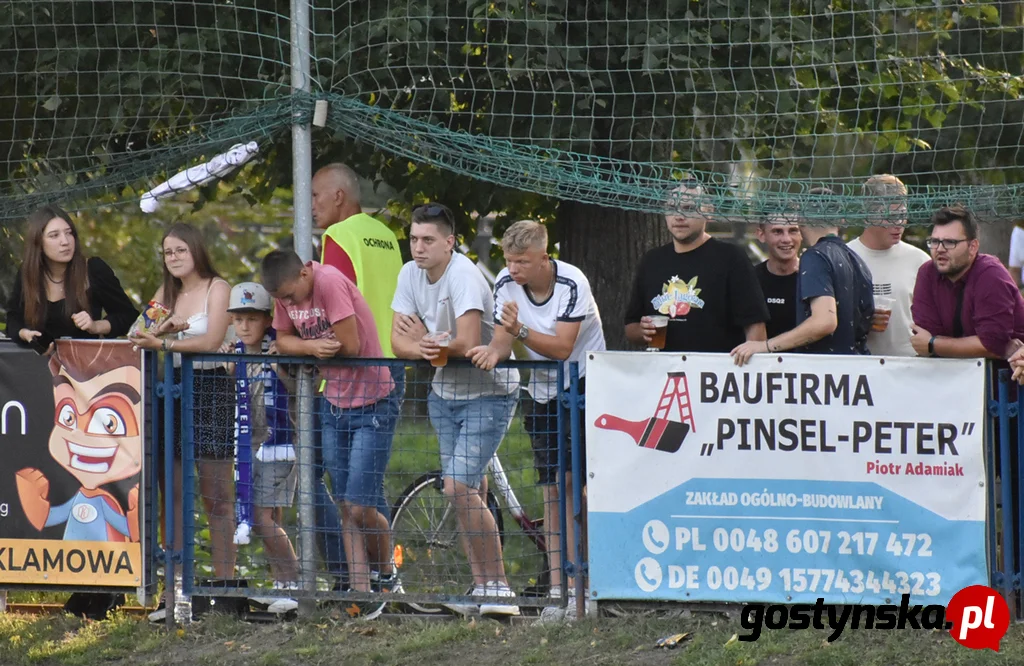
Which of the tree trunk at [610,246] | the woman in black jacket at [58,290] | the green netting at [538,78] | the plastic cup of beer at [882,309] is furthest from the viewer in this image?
the tree trunk at [610,246]

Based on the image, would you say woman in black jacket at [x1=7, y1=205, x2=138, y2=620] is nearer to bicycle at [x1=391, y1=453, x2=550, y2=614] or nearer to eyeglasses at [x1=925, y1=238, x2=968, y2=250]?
bicycle at [x1=391, y1=453, x2=550, y2=614]

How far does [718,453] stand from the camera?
20.9ft

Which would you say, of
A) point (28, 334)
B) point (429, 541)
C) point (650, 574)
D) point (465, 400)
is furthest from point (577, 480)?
point (28, 334)

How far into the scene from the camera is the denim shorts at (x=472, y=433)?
6.66m

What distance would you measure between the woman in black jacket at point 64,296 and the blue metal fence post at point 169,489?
1.74 ft

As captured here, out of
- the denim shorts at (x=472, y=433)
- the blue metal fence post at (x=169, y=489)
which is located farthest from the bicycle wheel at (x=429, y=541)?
the blue metal fence post at (x=169, y=489)

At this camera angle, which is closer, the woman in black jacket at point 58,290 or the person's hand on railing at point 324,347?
the person's hand on railing at point 324,347

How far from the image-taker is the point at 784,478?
6.32 meters

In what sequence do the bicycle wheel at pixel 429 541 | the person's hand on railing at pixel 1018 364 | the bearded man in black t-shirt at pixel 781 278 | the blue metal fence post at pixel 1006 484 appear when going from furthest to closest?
the bearded man in black t-shirt at pixel 781 278 < the bicycle wheel at pixel 429 541 < the blue metal fence post at pixel 1006 484 < the person's hand on railing at pixel 1018 364

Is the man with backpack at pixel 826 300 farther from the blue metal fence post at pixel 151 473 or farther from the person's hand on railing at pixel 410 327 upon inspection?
the blue metal fence post at pixel 151 473

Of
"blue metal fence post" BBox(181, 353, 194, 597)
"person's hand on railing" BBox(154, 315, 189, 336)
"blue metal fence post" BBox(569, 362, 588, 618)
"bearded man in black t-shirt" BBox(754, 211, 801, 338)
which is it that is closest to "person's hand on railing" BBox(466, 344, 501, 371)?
"blue metal fence post" BBox(569, 362, 588, 618)

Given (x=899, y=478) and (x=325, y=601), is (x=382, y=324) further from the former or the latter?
(x=899, y=478)

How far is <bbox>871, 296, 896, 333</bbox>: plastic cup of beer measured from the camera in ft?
23.1

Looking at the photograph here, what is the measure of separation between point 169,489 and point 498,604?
5.65ft
